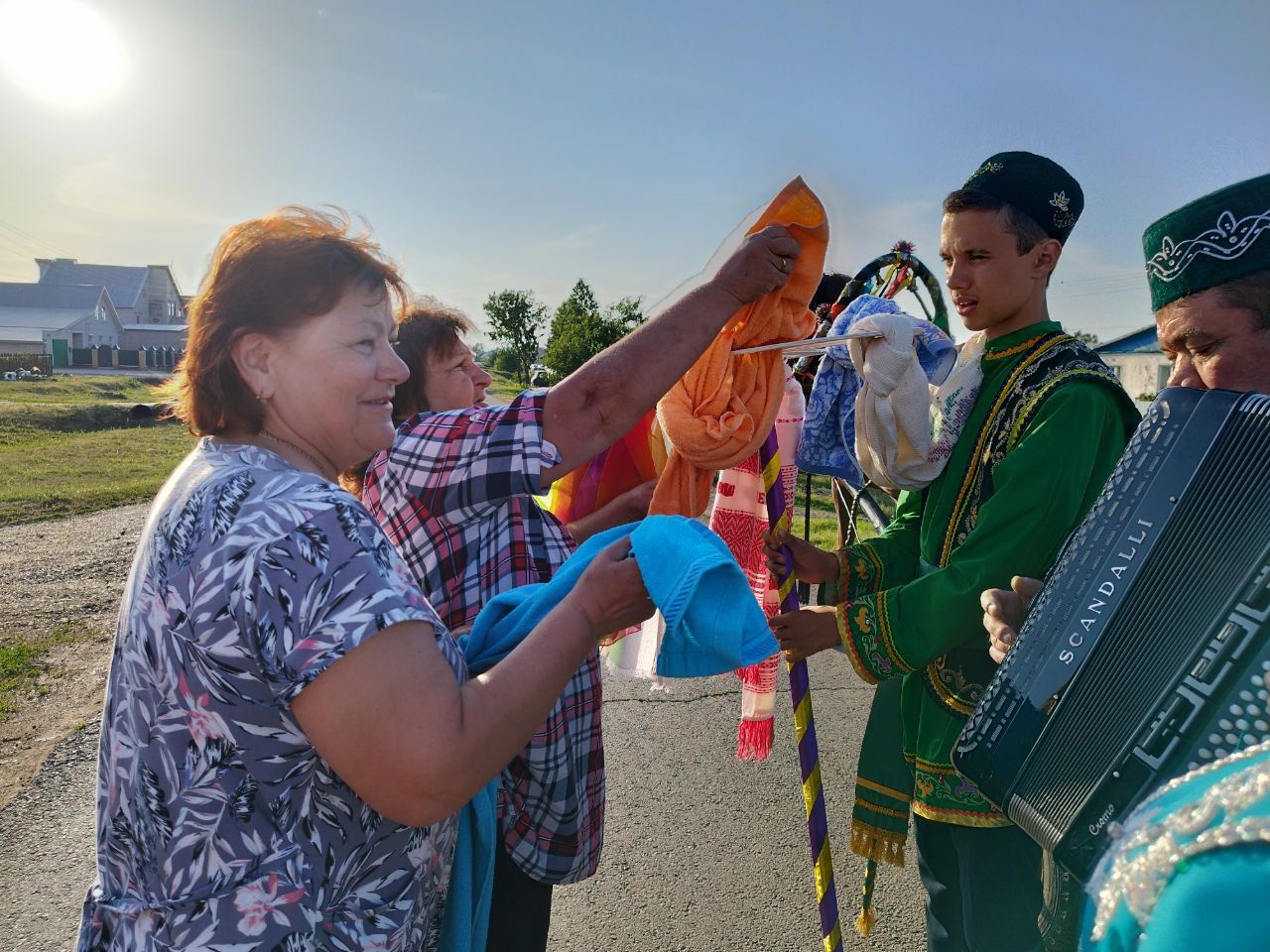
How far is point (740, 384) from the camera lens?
238 centimetres

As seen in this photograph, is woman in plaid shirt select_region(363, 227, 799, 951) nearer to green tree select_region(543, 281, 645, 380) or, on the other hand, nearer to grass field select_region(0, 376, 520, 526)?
grass field select_region(0, 376, 520, 526)

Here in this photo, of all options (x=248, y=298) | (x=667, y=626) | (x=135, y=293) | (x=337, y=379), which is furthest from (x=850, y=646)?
(x=135, y=293)

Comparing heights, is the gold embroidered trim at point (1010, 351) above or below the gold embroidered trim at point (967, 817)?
above

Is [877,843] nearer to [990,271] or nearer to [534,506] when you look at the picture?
[534,506]

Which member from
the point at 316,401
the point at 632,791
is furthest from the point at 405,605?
the point at 632,791

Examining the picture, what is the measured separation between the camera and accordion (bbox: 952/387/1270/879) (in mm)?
1014

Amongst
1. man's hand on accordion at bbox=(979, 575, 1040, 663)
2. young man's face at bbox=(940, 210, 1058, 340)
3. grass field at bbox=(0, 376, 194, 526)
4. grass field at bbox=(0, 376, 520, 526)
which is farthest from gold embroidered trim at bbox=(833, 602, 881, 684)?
grass field at bbox=(0, 376, 194, 526)

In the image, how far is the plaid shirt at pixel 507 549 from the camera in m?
1.91

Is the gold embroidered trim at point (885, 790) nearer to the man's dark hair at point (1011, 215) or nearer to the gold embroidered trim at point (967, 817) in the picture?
the gold embroidered trim at point (967, 817)

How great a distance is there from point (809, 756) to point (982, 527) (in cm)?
96

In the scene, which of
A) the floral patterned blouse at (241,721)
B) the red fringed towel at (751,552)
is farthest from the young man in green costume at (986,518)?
the floral patterned blouse at (241,721)

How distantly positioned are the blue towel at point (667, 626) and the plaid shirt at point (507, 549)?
0.95 ft

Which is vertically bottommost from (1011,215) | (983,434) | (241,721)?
(241,721)

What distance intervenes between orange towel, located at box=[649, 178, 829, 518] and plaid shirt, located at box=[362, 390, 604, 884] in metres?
0.50
